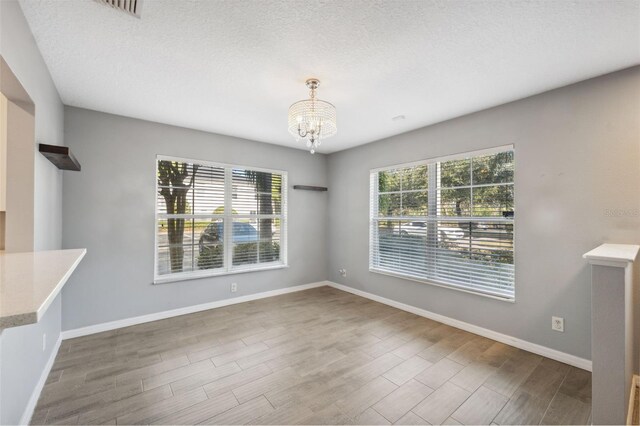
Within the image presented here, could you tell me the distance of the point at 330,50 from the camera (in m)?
2.15

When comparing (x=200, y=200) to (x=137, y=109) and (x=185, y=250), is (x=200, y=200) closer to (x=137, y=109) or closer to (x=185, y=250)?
(x=185, y=250)

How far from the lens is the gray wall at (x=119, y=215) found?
3.25 m

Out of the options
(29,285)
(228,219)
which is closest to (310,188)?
(228,219)

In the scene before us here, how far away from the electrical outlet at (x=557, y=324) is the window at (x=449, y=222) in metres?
0.38

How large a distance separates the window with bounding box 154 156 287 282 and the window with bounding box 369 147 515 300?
67.8 inches

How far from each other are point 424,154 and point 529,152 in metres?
1.25

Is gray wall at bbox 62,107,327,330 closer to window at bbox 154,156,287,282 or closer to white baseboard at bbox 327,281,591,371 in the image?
window at bbox 154,156,287,282

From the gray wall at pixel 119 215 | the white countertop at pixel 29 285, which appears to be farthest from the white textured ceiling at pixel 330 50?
the white countertop at pixel 29 285

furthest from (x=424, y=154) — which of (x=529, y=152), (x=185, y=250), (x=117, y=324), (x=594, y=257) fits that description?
(x=117, y=324)

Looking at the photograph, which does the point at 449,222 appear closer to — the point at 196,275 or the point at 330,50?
the point at 330,50

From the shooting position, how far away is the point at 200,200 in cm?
414

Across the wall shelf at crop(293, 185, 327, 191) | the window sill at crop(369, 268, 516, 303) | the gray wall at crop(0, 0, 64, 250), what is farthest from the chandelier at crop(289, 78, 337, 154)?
the window sill at crop(369, 268, 516, 303)

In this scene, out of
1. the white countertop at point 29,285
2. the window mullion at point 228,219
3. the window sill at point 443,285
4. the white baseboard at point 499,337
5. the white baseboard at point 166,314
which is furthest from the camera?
the window mullion at point 228,219

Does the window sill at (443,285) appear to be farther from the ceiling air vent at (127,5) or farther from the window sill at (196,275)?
the ceiling air vent at (127,5)
